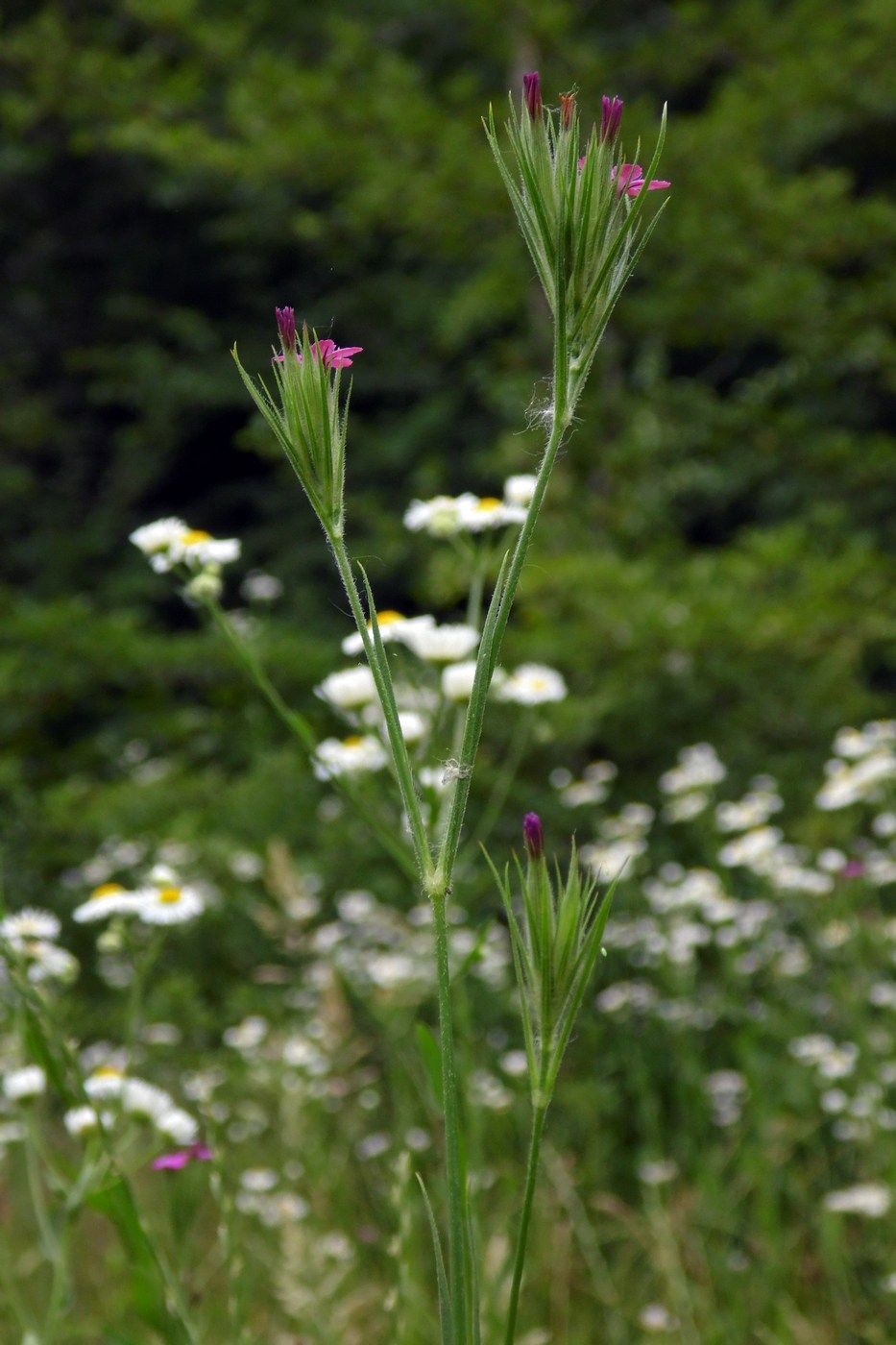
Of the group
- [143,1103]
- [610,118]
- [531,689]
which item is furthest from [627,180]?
[531,689]

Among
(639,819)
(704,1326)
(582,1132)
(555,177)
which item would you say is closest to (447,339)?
(639,819)

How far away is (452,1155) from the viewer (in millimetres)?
534

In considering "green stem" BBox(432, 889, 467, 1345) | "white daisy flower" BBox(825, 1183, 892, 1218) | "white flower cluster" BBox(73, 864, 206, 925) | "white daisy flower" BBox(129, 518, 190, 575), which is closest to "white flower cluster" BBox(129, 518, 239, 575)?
"white daisy flower" BBox(129, 518, 190, 575)

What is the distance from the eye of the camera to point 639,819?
2.60 metres

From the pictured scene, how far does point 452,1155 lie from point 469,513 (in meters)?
0.76

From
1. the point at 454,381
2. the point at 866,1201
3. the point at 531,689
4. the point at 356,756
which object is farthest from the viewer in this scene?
the point at 454,381

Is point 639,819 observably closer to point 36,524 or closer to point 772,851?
point 772,851

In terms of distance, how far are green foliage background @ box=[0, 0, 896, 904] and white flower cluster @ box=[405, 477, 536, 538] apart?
7.54 feet

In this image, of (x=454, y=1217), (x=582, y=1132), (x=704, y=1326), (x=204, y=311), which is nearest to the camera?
(x=454, y=1217)

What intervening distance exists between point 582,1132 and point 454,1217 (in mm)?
2169

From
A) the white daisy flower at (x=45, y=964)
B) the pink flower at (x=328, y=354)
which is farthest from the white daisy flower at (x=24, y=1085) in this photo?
the pink flower at (x=328, y=354)

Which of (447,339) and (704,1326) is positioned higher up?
(447,339)

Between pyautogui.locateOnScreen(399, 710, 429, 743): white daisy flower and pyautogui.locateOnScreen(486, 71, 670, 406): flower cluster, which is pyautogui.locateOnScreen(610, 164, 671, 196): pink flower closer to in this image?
pyautogui.locateOnScreen(486, 71, 670, 406): flower cluster

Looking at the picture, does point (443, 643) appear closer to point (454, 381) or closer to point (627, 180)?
point (627, 180)
